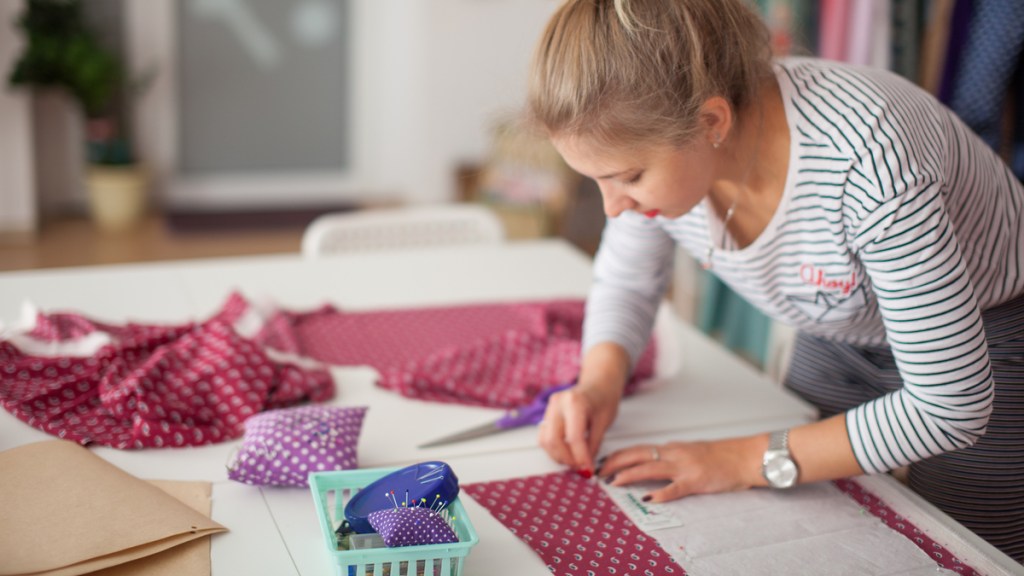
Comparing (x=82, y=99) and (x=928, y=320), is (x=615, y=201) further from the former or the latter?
(x=82, y=99)

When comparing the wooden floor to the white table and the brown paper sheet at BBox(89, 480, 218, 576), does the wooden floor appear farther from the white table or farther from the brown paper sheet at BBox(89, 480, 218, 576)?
the brown paper sheet at BBox(89, 480, 218, 576)

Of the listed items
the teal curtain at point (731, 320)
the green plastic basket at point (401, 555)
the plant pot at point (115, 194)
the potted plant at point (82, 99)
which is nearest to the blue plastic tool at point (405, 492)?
the green plastic basket at point (401, 555)

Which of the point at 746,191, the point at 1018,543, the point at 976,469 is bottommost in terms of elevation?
the point at 1018,543

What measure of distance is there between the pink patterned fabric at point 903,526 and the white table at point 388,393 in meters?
0.05

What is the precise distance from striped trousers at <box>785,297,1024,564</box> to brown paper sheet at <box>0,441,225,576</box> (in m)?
0.91

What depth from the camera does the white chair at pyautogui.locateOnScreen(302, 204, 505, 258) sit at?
2.10 m

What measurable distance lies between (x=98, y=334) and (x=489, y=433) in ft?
1.99

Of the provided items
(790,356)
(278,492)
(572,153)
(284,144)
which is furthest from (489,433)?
(284,144)

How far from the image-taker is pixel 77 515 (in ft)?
3.51

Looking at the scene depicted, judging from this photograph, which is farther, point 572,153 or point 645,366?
point 645,366

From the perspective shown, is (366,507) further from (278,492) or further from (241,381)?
(241,381)

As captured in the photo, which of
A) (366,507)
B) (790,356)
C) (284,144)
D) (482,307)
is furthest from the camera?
(284,144)

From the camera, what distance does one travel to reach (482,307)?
179 centimetres

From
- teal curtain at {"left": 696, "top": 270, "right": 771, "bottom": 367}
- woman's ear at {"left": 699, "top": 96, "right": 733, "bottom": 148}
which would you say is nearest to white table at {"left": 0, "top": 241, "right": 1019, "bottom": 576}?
woman's ear at {"left": 699, "top": 96, "right": 733, "bottom": 148}
